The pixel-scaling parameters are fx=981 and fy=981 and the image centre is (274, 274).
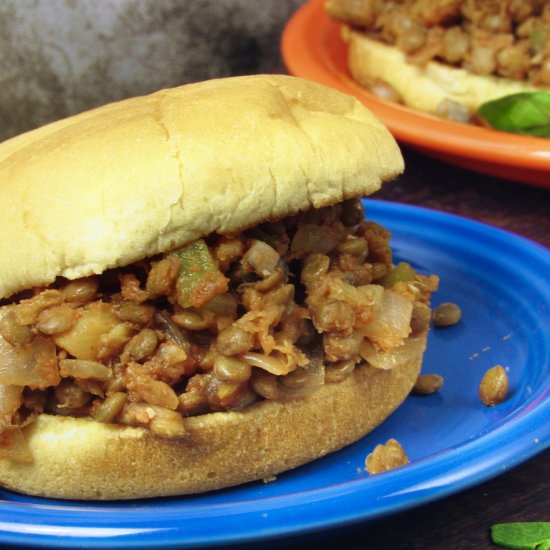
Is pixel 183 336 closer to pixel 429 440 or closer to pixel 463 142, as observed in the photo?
pixel 429 440

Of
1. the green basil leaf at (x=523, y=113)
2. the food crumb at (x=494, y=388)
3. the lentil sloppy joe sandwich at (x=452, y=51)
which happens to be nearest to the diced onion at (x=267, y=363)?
the food crumb at (x=494, y=388)

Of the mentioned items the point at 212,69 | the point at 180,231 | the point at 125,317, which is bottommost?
the point at 212,69

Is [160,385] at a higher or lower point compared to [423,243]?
higher

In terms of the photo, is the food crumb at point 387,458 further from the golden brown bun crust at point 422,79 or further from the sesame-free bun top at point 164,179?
the golden brown bun crust at point 422,79

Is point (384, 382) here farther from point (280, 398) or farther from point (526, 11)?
point (526, 11)

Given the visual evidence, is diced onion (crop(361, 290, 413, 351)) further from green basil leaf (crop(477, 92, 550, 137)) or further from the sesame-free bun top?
green basil leaf (crop(477, 92, 550, 137))

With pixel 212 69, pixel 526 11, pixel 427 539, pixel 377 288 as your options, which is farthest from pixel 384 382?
pixel 212 69
